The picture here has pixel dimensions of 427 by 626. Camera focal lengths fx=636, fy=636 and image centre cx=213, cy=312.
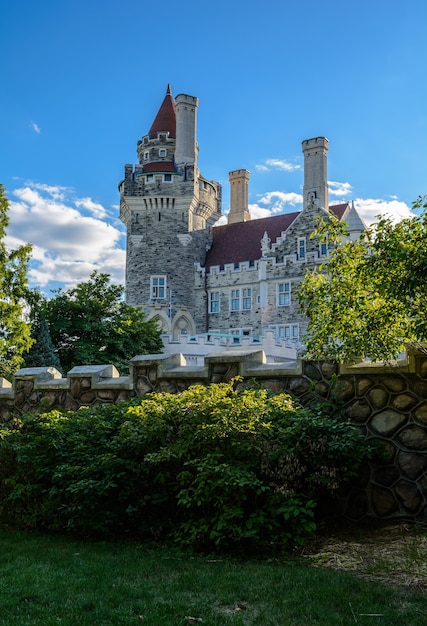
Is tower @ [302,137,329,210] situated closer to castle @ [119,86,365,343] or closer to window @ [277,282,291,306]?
castle @ [119,86,365,343]

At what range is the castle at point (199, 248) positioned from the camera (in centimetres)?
5169

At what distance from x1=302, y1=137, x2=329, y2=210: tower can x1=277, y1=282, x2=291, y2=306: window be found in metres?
7.94

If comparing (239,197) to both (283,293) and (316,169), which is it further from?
(283,293)

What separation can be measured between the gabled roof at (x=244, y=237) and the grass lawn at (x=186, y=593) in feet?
163

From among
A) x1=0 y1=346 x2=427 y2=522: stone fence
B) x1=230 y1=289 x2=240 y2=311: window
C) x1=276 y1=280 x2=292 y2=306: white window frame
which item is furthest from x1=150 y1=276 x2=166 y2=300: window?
x1=0 y1=346 x2=427 y2=522: stone fence

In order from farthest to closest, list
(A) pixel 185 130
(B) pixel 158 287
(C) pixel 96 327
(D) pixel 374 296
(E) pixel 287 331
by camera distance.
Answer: (A) pixel 185 130 → (B) pixel 158 287 → (E) pixel 287 331 → (C) pixel 96 327 → (D) pixel 374 296

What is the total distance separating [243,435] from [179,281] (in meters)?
49.0

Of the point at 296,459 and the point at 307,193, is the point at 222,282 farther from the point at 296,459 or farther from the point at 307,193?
the point at 296,459

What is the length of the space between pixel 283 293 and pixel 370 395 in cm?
4458

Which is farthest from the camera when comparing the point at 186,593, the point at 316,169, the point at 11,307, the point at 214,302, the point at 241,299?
the point at 316,169

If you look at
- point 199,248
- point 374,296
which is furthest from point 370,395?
point 199,248

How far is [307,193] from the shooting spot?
183 ft

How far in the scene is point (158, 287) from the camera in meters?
54.3

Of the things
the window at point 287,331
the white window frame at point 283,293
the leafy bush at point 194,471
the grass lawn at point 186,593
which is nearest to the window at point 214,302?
the white window frame at point 283,293
